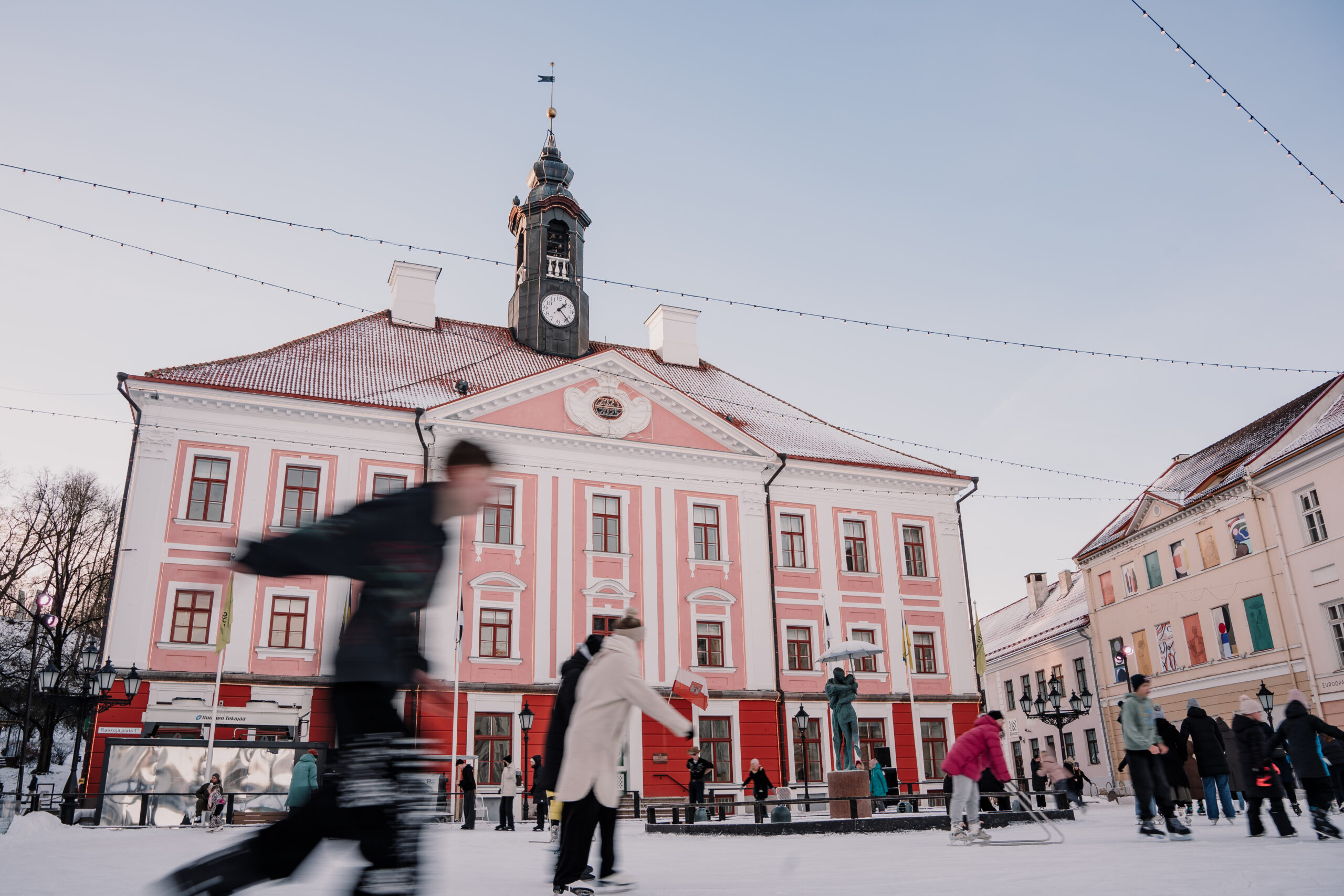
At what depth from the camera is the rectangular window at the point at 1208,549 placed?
35.2 m

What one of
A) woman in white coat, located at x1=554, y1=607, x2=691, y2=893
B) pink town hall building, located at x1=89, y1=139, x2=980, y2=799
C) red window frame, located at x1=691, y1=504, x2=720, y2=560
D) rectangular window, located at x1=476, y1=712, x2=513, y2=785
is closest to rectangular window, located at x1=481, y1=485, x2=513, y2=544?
pink town hall building, located at x1=89, y1=139, x2=980, y2=799

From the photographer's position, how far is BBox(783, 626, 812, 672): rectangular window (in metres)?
31.4

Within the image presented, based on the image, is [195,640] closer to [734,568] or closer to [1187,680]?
[734,568]

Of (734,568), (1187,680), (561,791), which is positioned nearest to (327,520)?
(561,791)

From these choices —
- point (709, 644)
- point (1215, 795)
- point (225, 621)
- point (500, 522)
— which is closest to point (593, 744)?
point (1215, 795)

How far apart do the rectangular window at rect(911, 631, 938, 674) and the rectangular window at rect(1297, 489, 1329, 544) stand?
1184cm

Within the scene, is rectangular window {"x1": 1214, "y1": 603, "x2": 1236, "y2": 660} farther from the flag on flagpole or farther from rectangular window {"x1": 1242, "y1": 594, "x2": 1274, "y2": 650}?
the flag on flagpole

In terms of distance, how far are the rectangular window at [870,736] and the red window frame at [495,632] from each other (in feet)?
36.6

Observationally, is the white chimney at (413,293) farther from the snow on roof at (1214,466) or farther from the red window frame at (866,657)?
the snow on roof at (1214,466)

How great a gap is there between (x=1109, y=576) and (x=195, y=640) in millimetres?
34719

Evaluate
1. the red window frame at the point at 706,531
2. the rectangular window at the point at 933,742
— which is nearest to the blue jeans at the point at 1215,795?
the rectangular window at the point at 933,742

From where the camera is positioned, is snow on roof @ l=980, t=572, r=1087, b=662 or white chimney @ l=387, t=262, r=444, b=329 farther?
snow on roof @ l=980, t=572, r=1087, b=662

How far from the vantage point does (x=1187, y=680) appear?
3641 cm

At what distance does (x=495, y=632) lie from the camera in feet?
92.2
